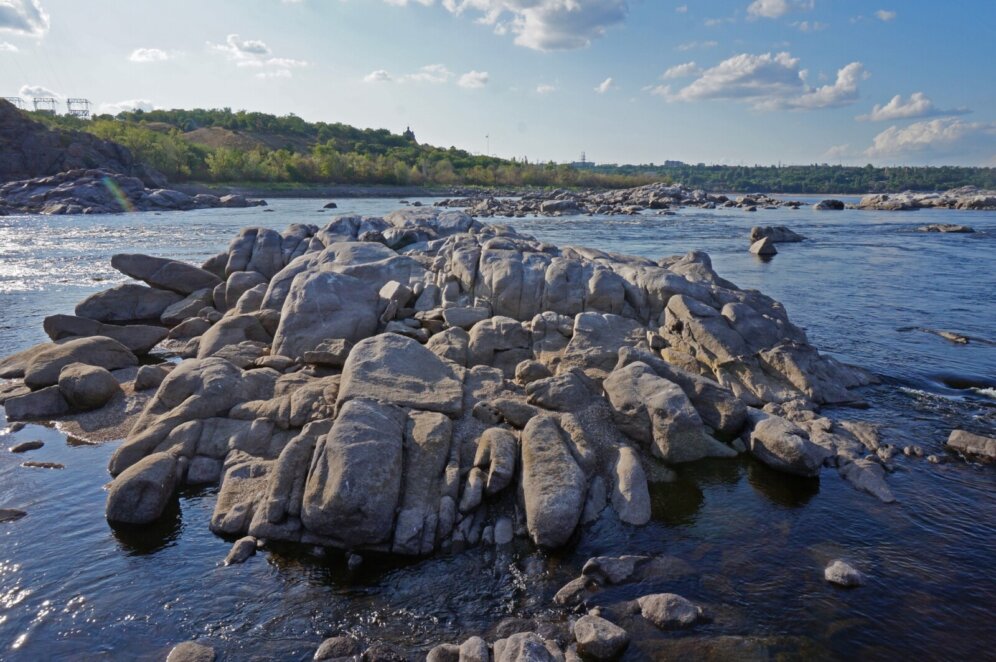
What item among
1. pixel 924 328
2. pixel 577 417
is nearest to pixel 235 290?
pixel 577 417

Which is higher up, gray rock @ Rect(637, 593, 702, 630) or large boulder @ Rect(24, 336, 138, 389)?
large boulder @ Rect(24, 336, 138, 389)

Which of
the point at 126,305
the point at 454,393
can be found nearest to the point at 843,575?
the point at 454,393

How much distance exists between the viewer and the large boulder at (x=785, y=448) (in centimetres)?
1347

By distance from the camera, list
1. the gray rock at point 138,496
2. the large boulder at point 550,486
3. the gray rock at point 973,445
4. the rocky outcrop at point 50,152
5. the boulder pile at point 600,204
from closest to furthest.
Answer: the large boulder at point 550,486, the gray rock at point 138,496, the gray rock at point 973,445, the boulder pile at point 600,204, the rocky outcrop at point 50,152

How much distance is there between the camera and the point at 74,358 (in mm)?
18625

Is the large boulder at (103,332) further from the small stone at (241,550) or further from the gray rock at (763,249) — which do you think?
the gray rock at (763,249)

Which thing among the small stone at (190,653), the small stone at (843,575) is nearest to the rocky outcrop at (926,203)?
the small stone at (843,575)

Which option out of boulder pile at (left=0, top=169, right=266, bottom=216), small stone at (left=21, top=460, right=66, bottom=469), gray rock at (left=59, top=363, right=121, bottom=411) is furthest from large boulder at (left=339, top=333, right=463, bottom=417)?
boulder pile at (left=0, top=169, right=266, bottom=216)

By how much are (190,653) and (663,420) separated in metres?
10.1

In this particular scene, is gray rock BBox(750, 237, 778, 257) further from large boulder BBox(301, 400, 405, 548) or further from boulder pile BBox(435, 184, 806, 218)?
large boulder BBox(301, 400, 405, 548)

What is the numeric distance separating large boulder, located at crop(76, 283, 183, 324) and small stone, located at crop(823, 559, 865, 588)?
2627 centimetres

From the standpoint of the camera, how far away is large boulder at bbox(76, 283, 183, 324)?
25.0m

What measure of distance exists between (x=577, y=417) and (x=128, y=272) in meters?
23.5

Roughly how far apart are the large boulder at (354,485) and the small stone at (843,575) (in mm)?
7679
